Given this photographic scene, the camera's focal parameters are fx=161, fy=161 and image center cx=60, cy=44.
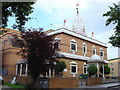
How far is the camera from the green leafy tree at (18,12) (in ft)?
41.1

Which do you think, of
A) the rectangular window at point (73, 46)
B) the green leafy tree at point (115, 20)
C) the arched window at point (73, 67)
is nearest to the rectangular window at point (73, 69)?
the arched window at point (73, 67)

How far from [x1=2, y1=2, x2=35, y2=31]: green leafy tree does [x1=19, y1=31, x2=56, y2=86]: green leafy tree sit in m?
1.18

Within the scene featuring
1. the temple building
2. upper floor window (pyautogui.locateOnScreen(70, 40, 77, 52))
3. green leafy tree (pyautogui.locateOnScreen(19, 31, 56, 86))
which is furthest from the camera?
upper floor window (pyautogui.locateOnScreen(70, 40, 77, 52))

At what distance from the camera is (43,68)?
12.2 meters

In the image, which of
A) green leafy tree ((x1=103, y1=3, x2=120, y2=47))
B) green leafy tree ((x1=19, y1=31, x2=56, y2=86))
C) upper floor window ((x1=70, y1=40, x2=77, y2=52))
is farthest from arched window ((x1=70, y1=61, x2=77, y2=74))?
green leafy tree ((x1=19, y1=31, x2=56, y2=86))

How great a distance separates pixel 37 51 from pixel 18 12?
141 inches

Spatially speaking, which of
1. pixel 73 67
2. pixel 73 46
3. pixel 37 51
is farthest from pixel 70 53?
pixel 37 51

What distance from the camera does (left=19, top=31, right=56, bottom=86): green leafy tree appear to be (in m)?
12.0

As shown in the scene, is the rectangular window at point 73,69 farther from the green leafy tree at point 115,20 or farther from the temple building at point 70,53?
the green leafy tree at point 115,20

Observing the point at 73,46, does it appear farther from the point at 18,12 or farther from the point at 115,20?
the point at 18,12

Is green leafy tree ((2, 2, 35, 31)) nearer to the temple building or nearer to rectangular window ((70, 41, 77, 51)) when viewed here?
Result: the temple building

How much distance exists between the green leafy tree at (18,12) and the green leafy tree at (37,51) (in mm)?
1179

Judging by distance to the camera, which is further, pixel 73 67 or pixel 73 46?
pixel 73 46

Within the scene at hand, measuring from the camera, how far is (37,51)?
11906 mm
